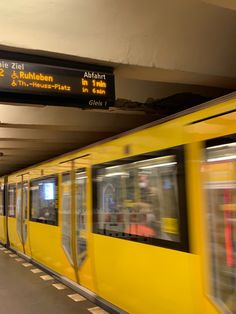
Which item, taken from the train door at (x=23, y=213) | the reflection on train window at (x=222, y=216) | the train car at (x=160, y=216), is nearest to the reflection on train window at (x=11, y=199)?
the train door at (x=23, y=213)

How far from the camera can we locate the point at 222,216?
294cm

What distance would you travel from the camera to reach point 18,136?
8461mm

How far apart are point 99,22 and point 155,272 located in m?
2.39

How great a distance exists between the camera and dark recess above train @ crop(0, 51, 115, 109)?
3.53 meters

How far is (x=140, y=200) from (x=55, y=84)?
146 centimetres

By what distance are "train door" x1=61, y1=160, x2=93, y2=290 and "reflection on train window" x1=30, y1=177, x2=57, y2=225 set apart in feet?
1.85

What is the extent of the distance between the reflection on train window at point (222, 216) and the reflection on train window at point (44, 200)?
460 cm

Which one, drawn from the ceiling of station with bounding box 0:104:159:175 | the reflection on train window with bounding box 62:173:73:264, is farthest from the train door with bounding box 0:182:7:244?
the reflection on train window with bounding box 62:173:73:264

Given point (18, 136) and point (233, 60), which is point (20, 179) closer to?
point (18, 136)

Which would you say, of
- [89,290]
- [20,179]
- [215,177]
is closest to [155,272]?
[215,177]

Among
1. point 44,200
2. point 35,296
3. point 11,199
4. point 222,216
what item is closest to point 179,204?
point 222,216

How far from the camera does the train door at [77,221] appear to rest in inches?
225

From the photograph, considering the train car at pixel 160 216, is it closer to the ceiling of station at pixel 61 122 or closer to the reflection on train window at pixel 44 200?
the reflection on train window at pixel 44 200

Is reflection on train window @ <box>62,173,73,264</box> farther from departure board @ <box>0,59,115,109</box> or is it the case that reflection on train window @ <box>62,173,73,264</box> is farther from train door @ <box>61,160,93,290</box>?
departure board @ <box>0,59,115,109</box>
